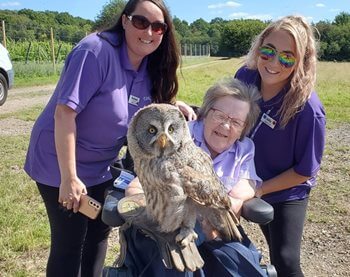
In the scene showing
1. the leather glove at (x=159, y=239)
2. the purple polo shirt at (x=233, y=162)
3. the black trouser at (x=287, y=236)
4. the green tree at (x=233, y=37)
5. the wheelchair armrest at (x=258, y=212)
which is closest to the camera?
the leather glove at (x=159, y=239)

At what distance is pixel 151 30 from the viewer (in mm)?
2434

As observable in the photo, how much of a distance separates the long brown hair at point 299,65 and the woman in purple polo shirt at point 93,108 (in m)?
0.59

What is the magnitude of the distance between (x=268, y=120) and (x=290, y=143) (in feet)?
0.60

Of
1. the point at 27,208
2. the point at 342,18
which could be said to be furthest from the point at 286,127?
the point at 342,18

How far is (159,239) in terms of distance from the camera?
190 cm

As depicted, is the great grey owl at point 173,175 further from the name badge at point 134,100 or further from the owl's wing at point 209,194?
the name badge at point 134,100

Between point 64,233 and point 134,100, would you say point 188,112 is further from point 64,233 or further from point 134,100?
point 64,233

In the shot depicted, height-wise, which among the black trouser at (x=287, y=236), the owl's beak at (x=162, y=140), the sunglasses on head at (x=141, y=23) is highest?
the sunglasses on head at (x=141, y=23)

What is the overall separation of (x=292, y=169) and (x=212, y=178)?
766mm

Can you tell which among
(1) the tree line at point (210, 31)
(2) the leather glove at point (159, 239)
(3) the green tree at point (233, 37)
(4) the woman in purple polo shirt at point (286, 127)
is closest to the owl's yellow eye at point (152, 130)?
(2) the leather glove at point (159, 239)

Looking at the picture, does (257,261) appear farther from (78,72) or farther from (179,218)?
(78,72)

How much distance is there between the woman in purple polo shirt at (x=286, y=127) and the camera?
96.8 inches

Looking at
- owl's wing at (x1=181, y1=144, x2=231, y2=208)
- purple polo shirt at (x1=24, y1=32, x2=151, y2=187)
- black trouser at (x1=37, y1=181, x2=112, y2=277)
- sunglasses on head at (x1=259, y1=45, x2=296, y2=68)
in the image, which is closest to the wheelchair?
owl's wing at (x1=181, y1=144, x2=231, y2=208)

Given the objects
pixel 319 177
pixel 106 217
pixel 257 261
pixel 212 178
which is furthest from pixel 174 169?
pixel 319 177
